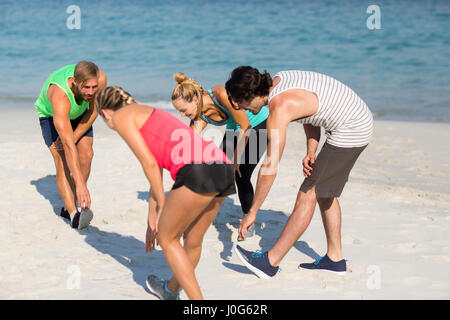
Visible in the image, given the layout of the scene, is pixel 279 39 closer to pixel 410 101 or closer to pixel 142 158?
pixel 410 101

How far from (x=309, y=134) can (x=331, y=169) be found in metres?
→ 0.46

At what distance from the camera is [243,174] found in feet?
16.9

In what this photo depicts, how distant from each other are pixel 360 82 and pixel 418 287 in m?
12.6

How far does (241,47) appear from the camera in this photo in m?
21.2

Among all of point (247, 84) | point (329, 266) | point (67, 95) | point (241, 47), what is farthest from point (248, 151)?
point (241, 47)

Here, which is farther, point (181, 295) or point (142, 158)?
point (181, 295)

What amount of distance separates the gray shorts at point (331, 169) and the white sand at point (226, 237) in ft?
2.11

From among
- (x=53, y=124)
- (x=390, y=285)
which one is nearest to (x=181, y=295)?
(x=390, y=285)

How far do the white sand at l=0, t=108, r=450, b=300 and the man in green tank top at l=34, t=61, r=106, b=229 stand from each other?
0.98ft

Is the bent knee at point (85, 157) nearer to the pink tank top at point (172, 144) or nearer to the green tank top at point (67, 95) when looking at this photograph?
the green tank top at point (67, 95)

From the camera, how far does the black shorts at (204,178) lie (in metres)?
3.06

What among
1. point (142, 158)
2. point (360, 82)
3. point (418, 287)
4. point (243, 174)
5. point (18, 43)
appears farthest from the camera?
point (18, 43)

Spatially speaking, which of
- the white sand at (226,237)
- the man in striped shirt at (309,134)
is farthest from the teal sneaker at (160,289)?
the man in striped shirt at (309,134)

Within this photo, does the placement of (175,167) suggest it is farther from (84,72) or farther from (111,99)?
(84,72)
